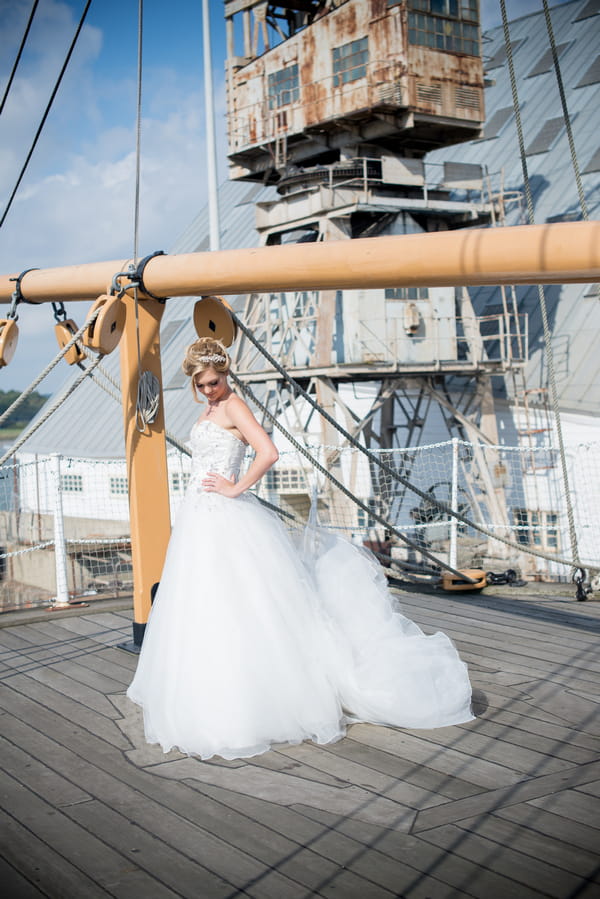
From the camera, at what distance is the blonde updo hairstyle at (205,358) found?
15.6 feet

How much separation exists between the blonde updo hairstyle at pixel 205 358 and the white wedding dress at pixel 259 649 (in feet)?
1.03

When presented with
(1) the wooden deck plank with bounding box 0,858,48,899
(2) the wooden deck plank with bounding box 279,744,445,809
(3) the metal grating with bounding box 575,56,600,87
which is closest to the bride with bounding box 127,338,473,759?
(2) the wooden deck plank with bounding box 279,744,445,809

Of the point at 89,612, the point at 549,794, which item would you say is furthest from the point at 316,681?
the point at 89,612

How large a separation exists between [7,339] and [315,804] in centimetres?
376

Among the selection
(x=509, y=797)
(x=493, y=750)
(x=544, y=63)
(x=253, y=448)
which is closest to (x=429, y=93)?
(x=544, y=63)

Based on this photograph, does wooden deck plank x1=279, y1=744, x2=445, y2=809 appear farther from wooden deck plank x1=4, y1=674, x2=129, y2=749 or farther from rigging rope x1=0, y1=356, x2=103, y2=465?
rigging rope x1=0, y1=356, x2=103, y2=465

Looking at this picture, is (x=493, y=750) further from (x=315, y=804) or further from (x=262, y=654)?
(x=262, y=654)

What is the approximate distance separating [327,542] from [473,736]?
1.37 metres

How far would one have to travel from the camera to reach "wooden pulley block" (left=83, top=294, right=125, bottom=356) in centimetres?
522

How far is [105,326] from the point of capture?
5.27m

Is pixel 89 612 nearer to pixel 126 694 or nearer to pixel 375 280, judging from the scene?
pixel 126 694

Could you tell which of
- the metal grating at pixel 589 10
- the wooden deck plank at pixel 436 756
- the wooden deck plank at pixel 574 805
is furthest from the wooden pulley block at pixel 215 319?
the metal grating at pixel 589 10

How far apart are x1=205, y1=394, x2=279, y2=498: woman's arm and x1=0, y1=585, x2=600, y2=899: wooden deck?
1.36 m

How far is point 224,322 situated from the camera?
591 centimetres
